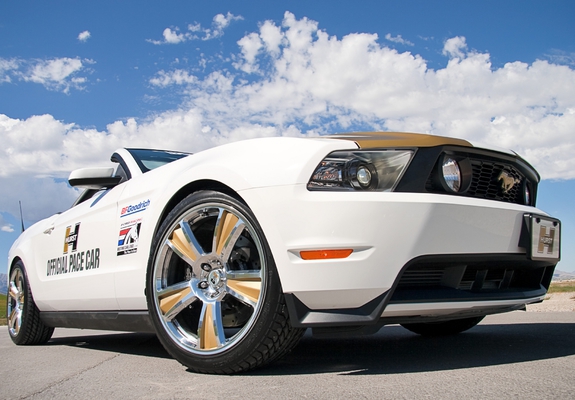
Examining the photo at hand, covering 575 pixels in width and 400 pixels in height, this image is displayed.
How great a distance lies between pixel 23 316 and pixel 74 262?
139 cm

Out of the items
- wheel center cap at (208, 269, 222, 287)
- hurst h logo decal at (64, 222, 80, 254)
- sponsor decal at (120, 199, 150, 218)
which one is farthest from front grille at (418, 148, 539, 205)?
hurst h logo decal at (64, 222, 80, 254)

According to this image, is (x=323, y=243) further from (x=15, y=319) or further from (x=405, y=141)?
(x=15, y=319)

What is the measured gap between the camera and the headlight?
2482mm

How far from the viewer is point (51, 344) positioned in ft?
16.8

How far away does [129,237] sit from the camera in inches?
136

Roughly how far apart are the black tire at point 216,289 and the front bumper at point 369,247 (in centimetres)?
13

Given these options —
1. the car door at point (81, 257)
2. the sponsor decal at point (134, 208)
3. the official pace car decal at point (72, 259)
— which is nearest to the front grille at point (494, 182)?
the sponsor decal at point (134, 208)

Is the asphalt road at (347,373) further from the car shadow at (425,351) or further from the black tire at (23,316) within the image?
the black tire at (23,316)

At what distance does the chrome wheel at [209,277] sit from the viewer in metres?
2.68

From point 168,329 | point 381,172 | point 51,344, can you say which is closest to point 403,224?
point 381,172

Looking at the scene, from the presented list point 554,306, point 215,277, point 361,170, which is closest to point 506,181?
point 361,170

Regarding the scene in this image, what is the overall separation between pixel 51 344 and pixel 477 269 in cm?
404

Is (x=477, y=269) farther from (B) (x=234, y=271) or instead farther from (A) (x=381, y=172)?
(B) (x=234, y=271)

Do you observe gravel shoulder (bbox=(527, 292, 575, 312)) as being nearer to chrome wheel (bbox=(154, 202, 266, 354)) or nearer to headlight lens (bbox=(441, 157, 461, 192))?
headlight lens (bbox=(441, 157, 461, 192))
